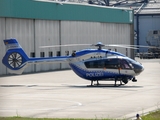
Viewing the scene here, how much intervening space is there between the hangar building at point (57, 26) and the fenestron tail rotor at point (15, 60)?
7170 millimetres

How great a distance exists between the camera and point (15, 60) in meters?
34.1

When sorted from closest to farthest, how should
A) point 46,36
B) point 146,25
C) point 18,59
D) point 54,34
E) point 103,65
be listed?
point 103,65
point 18,59
point 46,36
point 54,34
point 146,25

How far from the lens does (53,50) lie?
171 feet

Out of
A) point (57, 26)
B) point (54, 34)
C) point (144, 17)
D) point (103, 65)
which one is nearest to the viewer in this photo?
point (103, 65)

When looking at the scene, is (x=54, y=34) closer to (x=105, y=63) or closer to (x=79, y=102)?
(x=105, y=63)

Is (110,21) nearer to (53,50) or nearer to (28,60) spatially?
(53,50)

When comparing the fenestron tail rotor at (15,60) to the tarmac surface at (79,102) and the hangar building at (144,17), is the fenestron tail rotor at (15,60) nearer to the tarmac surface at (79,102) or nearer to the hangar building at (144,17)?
the tarmac surface at (79,102)

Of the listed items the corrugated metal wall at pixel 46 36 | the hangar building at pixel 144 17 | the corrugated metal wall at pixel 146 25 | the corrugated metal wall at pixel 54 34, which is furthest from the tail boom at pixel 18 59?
the corrugated metal wall at pixel 146 25

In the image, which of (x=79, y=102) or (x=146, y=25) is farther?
(x=146, y=25)

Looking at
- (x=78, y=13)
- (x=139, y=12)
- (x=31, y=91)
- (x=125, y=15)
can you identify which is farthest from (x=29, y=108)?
(x=139, y=12)

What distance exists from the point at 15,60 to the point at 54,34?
17831 millimetres

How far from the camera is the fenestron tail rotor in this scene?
1339 inches

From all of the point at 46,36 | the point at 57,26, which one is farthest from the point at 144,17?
the point at 46,36

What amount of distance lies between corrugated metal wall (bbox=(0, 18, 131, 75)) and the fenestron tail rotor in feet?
24.3
